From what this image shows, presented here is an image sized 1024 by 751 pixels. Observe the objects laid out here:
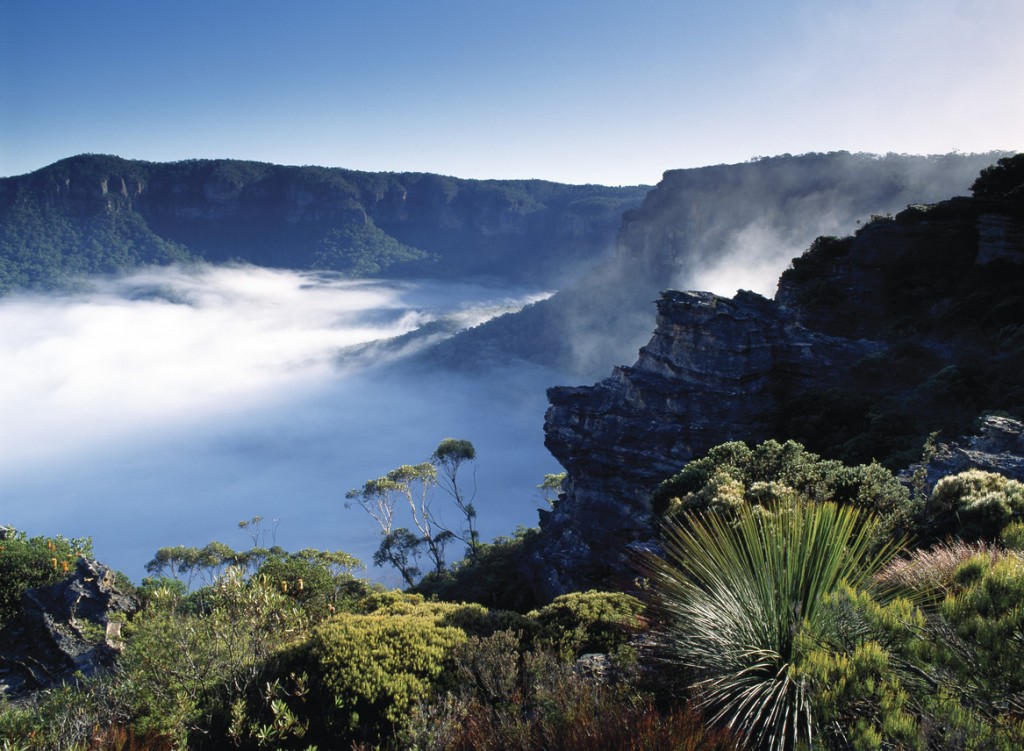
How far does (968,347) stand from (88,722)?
29.8 meters

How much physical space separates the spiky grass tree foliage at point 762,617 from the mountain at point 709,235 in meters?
80.9

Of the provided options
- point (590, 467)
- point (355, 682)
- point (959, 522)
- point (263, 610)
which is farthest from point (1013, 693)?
point (590, 467)

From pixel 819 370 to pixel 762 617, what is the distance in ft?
79.4

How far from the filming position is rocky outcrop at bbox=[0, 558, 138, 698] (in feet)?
49.3

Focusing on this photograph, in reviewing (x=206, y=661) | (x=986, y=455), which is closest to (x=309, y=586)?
(x=206, y=661)

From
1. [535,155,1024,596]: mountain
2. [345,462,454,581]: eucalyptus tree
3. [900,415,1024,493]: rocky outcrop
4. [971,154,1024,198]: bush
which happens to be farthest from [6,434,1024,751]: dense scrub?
[345,462,454,581]: eucalyptus tree

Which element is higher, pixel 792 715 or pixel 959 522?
pixel 792 715

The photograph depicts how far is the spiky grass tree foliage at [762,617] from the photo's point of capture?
471cm

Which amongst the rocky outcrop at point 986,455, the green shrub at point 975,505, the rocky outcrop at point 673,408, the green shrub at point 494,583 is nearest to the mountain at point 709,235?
the rocky outcrop at point 673,408

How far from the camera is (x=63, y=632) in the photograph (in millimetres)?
16141

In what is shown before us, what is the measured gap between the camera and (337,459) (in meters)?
159

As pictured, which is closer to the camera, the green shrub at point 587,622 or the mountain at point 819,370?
the green shrub at point 587,622

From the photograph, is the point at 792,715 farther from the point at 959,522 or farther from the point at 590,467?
the point at 590,467

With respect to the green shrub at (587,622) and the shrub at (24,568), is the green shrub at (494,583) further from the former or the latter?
the green shrub at (587,622)
